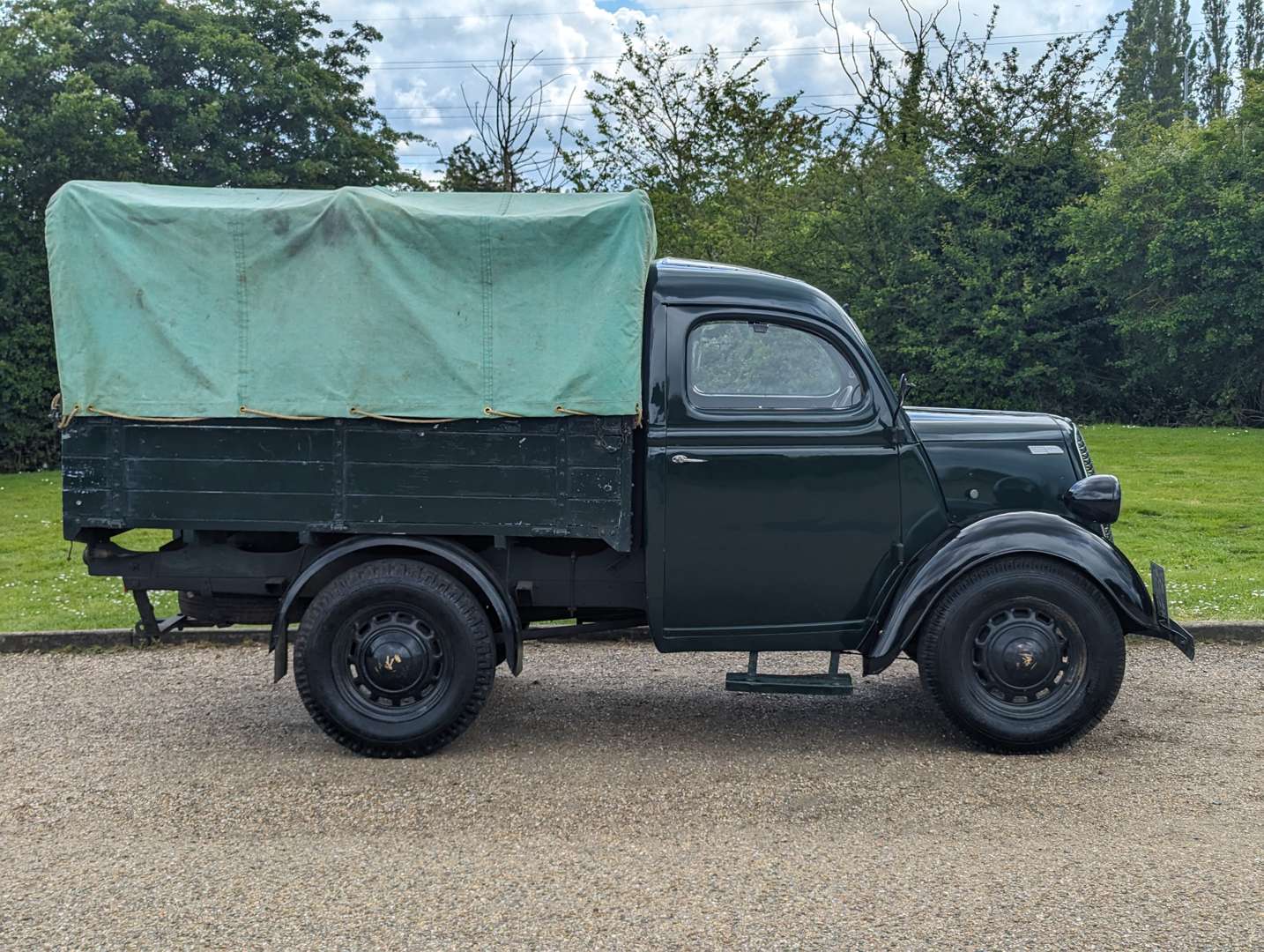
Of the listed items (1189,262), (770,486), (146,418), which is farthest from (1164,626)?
(1189,262)

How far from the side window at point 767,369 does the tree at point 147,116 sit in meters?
13.6

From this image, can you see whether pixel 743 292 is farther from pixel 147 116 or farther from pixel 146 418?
pixel 147 116

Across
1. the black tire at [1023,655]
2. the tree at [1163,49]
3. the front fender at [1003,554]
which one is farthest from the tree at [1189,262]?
the tree at [1163,49]

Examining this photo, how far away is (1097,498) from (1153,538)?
5.64 metres

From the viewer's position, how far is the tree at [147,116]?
16.4 meters

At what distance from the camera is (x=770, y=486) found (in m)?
5.40

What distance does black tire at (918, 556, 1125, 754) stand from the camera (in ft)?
17.4

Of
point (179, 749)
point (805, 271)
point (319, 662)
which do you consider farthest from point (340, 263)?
point (805, 271)

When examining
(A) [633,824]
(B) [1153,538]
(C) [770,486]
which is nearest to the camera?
(A) [633,824]

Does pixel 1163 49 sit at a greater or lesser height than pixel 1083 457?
greater

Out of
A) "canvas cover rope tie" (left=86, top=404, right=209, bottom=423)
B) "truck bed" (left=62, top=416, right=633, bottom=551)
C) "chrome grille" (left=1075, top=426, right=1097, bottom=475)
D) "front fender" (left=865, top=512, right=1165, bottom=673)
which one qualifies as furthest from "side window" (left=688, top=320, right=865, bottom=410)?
"canvas cover rope tie" (left=86, top=404, right=209, bottom=423)

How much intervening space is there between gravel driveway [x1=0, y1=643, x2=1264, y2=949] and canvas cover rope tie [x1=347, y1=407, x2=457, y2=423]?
5.07 ft

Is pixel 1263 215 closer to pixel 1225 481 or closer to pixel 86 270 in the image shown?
pixel 1225 481

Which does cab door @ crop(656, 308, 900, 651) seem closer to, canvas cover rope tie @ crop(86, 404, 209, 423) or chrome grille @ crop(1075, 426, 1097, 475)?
chrome grille @ crop(1075, 426, 1097, 475)
